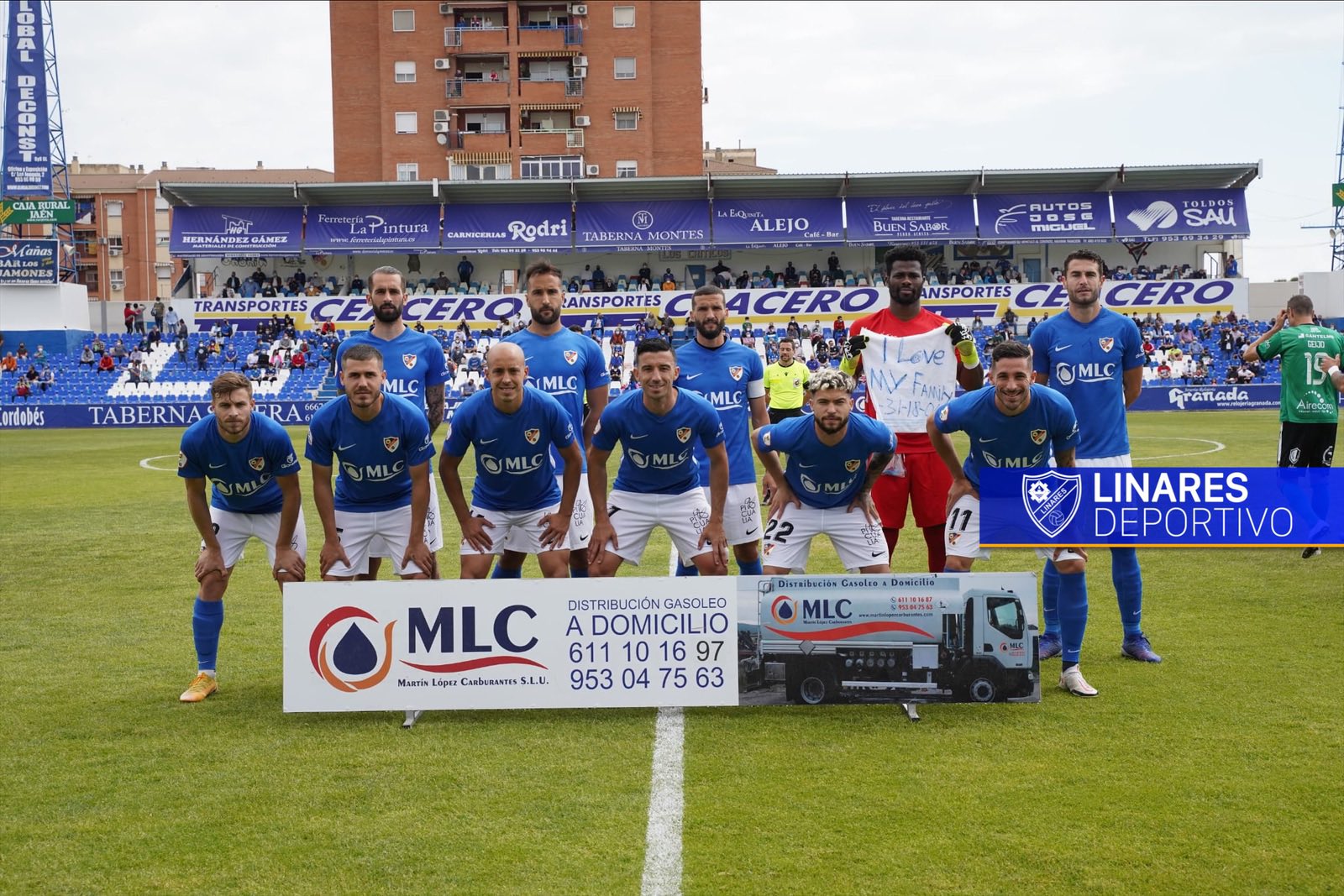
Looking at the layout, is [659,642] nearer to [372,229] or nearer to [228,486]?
[228,486]

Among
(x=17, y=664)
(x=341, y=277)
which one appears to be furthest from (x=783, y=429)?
(x=341, y=277)

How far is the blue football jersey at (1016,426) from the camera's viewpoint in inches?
262

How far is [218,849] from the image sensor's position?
4555 mm

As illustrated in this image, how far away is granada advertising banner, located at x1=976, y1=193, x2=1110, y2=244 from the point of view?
48.2 metres

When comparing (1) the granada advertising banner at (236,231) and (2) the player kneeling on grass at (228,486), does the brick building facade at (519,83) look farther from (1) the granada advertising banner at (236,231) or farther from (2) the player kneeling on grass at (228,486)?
(2) the player kneeling on grass at (228,486)

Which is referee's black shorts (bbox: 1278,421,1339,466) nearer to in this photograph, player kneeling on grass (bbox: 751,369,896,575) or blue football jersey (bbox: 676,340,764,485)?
blue football jersey (bbox: 676,340,764,485)

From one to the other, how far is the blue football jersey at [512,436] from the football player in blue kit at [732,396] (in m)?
1.18

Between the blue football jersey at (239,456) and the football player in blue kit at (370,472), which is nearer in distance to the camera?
the football player in blue kit at (370,472)

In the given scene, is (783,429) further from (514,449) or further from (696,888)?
(696,888)

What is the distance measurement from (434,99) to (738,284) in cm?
Result: 1985

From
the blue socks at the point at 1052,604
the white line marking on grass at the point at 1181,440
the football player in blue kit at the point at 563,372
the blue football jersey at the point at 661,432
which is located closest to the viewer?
the blue football jersey at the point at 661,432

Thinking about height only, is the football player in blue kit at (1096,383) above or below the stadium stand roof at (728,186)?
below

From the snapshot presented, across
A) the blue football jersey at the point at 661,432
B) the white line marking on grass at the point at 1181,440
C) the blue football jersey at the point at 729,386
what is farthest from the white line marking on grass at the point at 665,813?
the white line marking on grass at the point at 1181,440

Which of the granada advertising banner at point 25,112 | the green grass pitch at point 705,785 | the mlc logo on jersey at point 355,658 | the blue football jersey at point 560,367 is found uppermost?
the granada advertising banner at point 25,112
